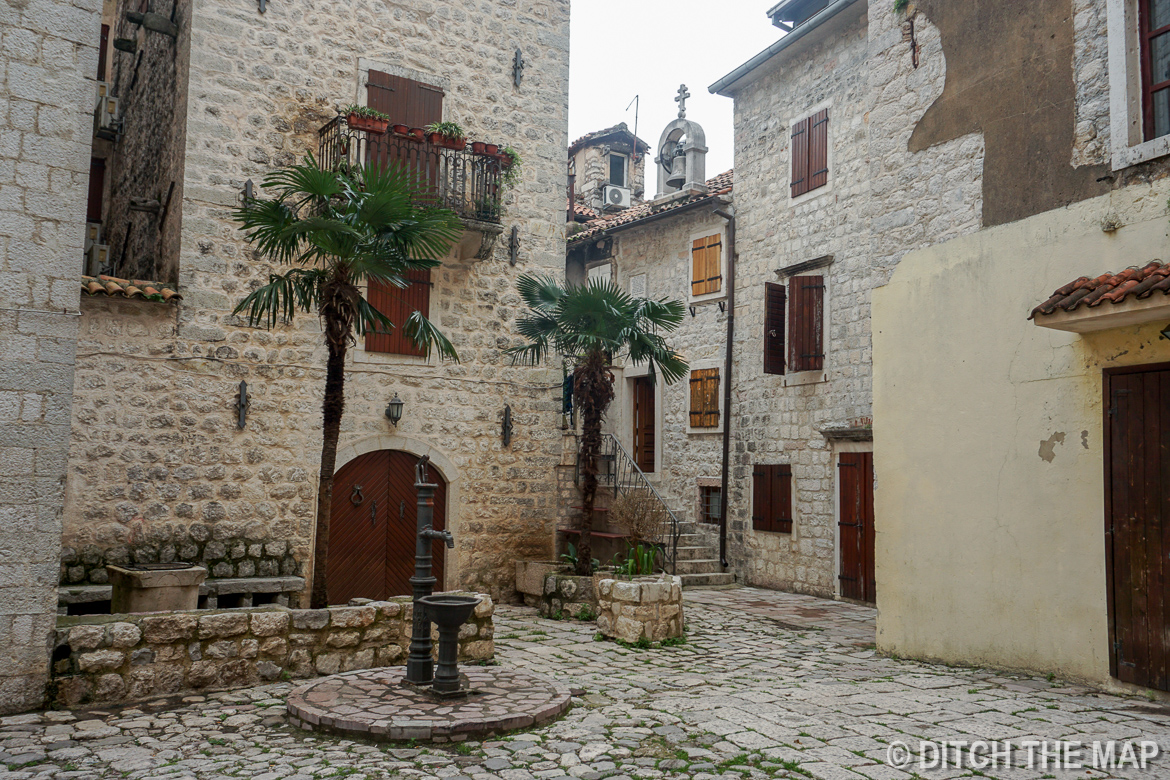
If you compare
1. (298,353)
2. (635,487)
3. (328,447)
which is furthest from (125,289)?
(635,487)

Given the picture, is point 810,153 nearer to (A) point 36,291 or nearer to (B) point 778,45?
(B) point 778,45

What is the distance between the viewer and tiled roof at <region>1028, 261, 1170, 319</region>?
16.9 feet

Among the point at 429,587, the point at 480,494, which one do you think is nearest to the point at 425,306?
the point at 480,494

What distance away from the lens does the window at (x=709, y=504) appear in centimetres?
1452

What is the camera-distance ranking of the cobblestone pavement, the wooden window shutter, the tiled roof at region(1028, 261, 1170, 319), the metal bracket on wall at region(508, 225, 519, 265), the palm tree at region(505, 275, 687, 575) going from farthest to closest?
the wooden window shutter < the metal bracket on wall at region(508, 225, 519, 265) < the palm tree at region(505, 275, 687, 575) < the tiled roof at region(1028, 261, 1170, 319) < the cobblestone pavement

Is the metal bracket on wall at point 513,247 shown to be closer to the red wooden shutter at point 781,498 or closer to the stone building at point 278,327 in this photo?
the stone building at point 278,327

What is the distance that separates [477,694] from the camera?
5.59m

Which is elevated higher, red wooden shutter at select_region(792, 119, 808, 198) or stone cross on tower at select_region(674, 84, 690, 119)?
stone cross on tower at select_region(674, 84, 690, 119)

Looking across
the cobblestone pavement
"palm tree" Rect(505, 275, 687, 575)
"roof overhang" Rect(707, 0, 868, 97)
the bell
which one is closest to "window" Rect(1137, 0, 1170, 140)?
the cobblestone pavement

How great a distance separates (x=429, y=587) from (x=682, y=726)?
1.85 metres

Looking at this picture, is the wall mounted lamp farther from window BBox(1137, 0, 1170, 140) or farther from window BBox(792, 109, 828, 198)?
window BBox(1137, 0, 1170, 140)

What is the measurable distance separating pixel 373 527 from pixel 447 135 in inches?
191

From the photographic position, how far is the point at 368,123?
10.0 m

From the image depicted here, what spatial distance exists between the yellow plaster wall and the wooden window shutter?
15.9ft
